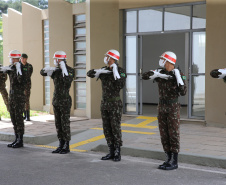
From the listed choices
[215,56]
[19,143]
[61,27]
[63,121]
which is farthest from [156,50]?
[63,121]

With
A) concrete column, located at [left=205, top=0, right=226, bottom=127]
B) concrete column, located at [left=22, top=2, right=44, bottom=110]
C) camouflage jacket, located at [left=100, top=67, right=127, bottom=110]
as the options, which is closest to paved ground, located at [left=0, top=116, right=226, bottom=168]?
concrete column, located at [left=205, top=0, right=226, bottom=127]

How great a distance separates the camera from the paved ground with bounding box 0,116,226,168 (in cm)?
668

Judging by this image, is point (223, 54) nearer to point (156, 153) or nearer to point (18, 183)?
point (156, 153)

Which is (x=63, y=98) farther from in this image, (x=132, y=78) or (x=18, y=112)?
(x=132, y=78)

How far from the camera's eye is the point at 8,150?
761 centimetres

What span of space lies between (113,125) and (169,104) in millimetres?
1171

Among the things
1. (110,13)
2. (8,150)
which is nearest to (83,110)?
(110,13)

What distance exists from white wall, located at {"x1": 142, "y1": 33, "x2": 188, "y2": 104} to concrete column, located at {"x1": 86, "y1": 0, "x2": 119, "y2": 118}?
4367 mm

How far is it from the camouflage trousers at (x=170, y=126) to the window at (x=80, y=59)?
248 inches

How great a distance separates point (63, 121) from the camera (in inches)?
282

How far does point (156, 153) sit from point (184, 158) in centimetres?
54

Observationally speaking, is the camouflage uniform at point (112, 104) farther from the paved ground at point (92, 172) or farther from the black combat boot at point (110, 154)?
the paved ground at point (92, 172)

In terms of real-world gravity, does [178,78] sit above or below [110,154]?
above

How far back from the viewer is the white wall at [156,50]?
1492cm
